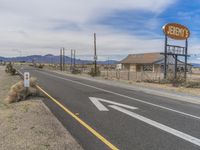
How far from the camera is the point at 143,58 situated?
2800 inches

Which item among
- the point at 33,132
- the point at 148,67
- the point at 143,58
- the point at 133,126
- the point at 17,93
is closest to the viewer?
the point at 33,132

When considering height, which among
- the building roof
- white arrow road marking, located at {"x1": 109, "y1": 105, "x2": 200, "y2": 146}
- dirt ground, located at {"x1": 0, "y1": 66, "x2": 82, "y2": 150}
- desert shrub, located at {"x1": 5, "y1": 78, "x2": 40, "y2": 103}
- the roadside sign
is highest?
the roadside sign

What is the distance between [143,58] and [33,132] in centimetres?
6498

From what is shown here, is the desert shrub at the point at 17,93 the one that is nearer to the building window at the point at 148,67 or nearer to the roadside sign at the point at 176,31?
the roadside sign at the point at 176,31

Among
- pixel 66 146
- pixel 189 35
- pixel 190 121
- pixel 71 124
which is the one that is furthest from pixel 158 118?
pixel 189 35

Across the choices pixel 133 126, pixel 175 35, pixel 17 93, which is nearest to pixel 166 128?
pixel 133 126

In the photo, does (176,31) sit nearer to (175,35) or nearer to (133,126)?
(175,35)

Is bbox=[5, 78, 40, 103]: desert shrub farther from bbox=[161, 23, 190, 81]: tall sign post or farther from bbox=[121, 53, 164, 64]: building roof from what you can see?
bbox=[121, 53, 164, 64]: building roof

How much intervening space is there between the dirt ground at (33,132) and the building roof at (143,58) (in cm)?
5745

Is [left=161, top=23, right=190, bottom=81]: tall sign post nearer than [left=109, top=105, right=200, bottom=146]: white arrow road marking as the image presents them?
No

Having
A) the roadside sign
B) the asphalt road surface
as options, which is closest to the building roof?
the roadside sign

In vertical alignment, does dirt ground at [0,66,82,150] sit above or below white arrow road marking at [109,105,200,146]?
above

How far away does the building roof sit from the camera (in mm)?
66312

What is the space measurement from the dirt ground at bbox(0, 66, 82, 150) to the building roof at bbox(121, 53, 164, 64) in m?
57.4
